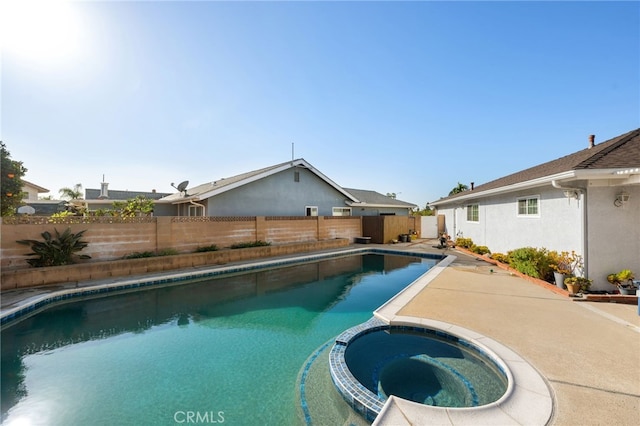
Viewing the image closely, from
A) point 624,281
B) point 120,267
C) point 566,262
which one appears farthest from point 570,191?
point 120,267

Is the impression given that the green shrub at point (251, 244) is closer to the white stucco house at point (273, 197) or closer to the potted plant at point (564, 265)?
the white stucco house at point (273, 197)

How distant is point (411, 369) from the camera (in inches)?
182

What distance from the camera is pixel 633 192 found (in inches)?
287

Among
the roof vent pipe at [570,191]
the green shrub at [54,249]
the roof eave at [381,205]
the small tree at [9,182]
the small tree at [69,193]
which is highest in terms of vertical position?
the small tree at [69,193]

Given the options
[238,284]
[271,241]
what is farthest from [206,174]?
[238,284]

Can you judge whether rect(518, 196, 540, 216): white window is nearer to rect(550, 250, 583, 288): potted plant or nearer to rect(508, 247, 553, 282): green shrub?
rect(508, 247, 553, 282): green shrub

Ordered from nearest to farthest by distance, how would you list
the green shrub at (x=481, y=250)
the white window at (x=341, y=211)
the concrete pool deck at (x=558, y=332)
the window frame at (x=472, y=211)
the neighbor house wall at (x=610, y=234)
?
the concrete pool deck at (x=558, y=332) < the neighbor house wall at (x=610, y=234) < the green shrub at (x=481, y=250) < the window frame at (x=472, y=211) < the white window at (x=341, y=211)

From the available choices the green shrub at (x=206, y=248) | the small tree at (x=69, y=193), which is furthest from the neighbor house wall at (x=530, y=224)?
the small tree at (x=69, y=193)

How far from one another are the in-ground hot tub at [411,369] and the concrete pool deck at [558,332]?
492mm

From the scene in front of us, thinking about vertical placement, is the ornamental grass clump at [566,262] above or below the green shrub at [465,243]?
above

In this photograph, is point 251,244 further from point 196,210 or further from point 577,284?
point 577,284

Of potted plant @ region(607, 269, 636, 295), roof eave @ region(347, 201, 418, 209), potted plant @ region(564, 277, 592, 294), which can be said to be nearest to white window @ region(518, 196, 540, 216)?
potted plant @ region(607, 269, 636, 295)

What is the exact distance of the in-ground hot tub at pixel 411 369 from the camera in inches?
A: 146

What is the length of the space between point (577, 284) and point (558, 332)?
318cm
